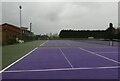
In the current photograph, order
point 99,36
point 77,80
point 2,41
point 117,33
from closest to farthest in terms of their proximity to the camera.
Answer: point 77,80, point 2,41, point 117,33, point 99,36

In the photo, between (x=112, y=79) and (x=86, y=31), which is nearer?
(x=112, y=79)

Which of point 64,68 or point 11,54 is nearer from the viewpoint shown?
point 64,68

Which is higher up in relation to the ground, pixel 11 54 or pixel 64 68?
pixel 64 68

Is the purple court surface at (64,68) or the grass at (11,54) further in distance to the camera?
the grass at (11,54)

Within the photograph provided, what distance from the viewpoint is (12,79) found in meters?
7.93

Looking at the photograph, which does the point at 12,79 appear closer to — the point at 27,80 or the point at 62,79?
the point at 27,80

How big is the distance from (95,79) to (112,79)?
0.58 meters

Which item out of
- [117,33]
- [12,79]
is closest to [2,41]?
[12,79]

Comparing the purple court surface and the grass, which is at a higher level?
the purple court surface

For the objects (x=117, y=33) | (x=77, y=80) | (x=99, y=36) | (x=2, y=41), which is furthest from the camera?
(x=99, y=36)

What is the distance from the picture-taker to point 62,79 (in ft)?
25.6

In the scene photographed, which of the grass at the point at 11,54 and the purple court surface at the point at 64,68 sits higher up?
the purple court surface at the point at 64,68

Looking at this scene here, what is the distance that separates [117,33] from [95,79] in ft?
221

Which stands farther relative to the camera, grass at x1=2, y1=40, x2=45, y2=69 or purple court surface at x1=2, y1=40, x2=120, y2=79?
grass at x1=2, y1=40, x2=45, y2=69
